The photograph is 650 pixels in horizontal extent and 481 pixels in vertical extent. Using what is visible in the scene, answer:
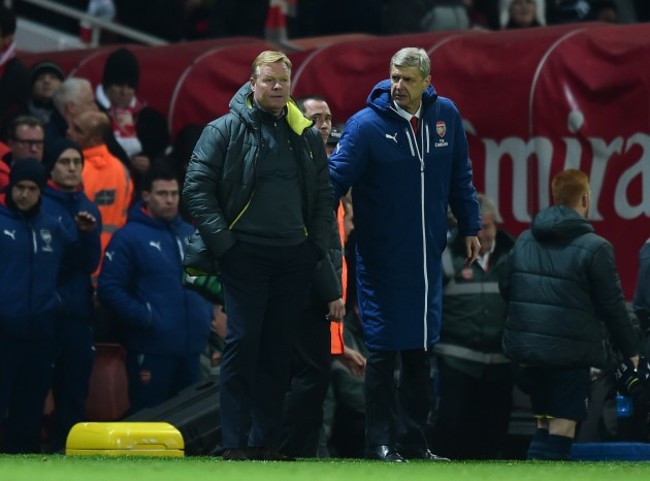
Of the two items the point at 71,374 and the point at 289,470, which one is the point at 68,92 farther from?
the point at 289,470

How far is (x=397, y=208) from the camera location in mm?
11047

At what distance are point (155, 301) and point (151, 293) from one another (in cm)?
5

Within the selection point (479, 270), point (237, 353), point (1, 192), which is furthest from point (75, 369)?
point (237, 353)

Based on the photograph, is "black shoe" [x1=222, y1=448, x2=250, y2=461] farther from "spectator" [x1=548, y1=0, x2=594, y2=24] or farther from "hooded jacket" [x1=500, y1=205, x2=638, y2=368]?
"spectator" [x1=548, y1=0, x2=594, y2=24]

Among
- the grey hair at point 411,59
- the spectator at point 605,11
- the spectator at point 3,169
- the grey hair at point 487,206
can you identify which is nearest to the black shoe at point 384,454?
the grey hair at point 411,59

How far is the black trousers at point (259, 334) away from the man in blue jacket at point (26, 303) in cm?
281

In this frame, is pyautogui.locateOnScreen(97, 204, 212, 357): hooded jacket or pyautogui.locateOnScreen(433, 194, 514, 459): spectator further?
pyautogui.locateOnScreen(433, 194, 514, 459): spectator

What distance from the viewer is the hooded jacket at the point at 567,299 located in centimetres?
1224

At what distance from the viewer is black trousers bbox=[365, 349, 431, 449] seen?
11.1 metres

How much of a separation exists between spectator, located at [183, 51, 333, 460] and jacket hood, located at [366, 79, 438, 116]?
700mm

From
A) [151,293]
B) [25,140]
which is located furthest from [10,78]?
[151,293]

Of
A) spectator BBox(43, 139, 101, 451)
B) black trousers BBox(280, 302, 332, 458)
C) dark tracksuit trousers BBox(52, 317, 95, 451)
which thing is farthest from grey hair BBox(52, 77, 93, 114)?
black trousers BBox(280, 302, 332, 458)

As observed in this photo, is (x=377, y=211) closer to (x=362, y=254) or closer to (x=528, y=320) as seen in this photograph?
(x=362, y=254)

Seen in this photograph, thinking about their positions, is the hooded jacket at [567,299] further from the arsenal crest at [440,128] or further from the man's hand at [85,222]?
the man's hand at [85,222]
